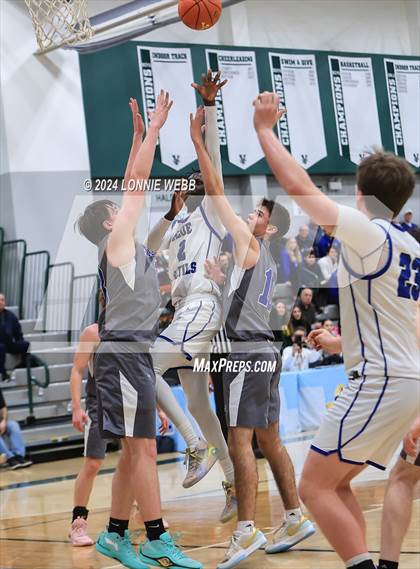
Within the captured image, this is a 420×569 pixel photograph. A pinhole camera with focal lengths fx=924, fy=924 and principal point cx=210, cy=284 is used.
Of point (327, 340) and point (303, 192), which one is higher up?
point (303, 192)

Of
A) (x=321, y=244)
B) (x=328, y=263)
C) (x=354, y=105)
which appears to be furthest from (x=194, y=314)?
(x=354, y=105)

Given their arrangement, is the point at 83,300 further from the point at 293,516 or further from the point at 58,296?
the point at 293,516

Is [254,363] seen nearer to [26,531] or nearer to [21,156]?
[26,531]

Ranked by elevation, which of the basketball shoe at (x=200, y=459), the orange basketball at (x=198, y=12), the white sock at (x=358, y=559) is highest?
the orange basketball at (x=198, y=12)

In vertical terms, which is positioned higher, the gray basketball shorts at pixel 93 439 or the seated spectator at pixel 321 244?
the seated spectator at pixel 321 244

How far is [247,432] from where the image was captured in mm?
5387

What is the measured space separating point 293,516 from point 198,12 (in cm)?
315

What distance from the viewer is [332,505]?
140 inches

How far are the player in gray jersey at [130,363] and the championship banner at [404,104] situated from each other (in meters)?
14.6

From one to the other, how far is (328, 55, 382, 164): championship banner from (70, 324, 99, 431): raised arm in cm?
1271

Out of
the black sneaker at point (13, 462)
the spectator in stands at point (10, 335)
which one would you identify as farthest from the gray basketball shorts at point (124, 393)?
the spectator in stands at point (10, 335)

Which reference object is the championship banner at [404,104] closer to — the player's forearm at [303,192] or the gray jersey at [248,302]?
the gray jersey at [248,302]

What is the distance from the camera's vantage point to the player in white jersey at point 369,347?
3.52 metres

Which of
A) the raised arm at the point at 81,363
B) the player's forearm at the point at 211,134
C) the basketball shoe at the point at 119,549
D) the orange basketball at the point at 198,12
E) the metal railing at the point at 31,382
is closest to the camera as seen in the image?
the basketball shoe at the point at 119,549
